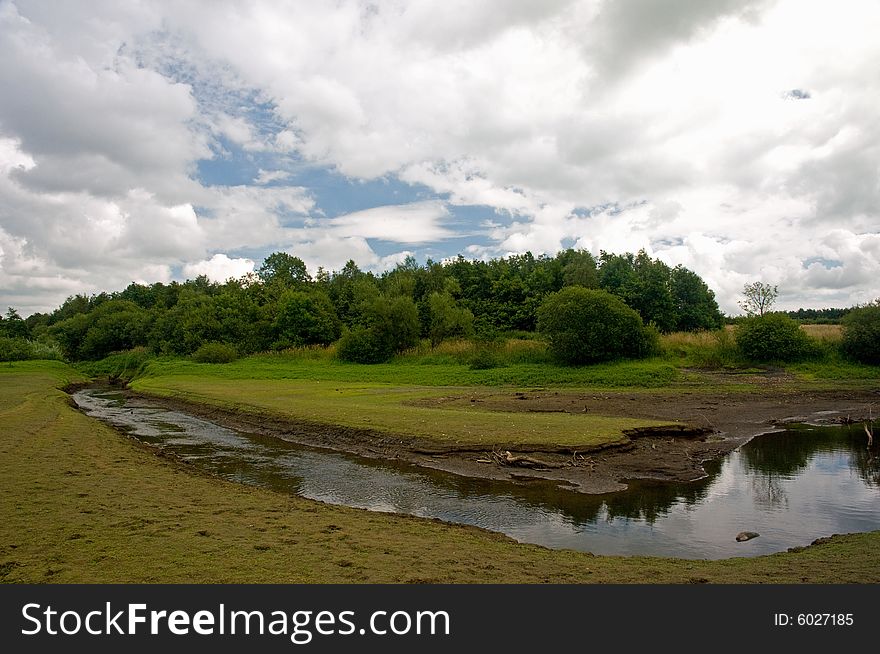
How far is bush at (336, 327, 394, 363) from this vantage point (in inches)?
2456

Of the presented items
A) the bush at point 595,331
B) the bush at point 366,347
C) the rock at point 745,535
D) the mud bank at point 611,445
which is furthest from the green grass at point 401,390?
the rock at point 745,535

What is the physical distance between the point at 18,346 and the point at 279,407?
80261mm

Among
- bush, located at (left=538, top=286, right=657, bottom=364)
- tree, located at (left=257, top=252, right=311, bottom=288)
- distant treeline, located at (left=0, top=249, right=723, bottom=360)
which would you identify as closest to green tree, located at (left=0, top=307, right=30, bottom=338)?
distant treeline, located at (left=0, top=249, right=723, bottom=360)

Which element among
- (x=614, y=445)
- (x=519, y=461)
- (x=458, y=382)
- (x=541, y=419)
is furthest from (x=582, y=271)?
(x=519, y=461)

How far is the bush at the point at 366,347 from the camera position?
62375mm

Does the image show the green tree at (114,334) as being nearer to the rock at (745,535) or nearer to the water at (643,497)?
the water at (643,497)

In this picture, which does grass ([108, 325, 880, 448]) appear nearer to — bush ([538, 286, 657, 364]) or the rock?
bush ([538, 286, 657, 364])

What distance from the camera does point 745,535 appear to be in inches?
497

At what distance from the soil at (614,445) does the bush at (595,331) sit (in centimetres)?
887

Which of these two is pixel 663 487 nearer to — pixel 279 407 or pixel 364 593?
pixel 364 593

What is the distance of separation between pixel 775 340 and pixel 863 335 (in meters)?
6.42

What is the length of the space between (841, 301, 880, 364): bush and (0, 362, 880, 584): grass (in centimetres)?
4225

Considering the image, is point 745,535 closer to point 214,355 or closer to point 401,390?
point 401,390

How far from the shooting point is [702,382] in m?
41.0
